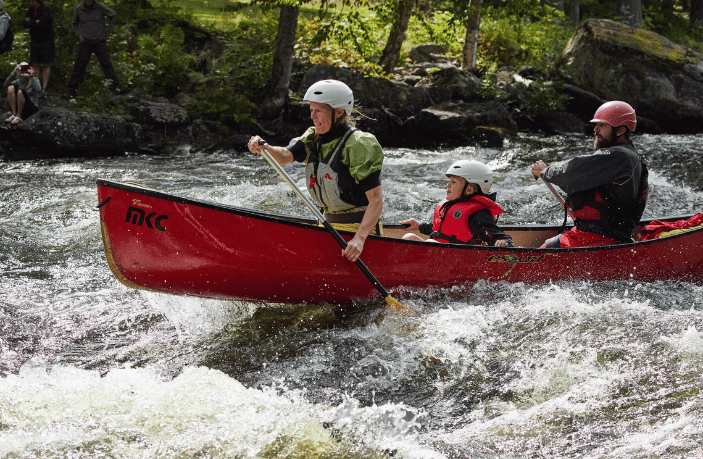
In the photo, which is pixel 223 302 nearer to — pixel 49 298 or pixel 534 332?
pixel 49 298

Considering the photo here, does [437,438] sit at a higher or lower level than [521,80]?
lower

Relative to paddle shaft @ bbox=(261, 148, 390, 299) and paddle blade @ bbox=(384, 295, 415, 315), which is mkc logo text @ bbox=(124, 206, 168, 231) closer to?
paddle shaft @ bbox=(261, 148, 390, 299)

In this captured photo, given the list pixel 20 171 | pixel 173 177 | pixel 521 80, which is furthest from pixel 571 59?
pixel 20 171

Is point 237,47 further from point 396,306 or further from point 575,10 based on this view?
point 575,10

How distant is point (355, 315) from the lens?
17.2 feet

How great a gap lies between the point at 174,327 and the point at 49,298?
1223 millimetres

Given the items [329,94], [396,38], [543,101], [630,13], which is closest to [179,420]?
[329,94]

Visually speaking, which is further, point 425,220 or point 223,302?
Result: point 425,220

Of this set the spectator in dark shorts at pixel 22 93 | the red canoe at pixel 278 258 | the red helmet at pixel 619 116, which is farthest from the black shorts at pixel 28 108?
the red helmet at pixel 619 116

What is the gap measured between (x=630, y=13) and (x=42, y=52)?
16624mm

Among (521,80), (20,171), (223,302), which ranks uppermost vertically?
(521,80)

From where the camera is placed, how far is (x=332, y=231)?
4.66m

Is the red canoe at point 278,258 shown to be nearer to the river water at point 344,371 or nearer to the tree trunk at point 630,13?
the river water at point 344,371

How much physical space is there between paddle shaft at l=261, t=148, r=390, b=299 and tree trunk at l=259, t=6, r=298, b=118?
844 cm
